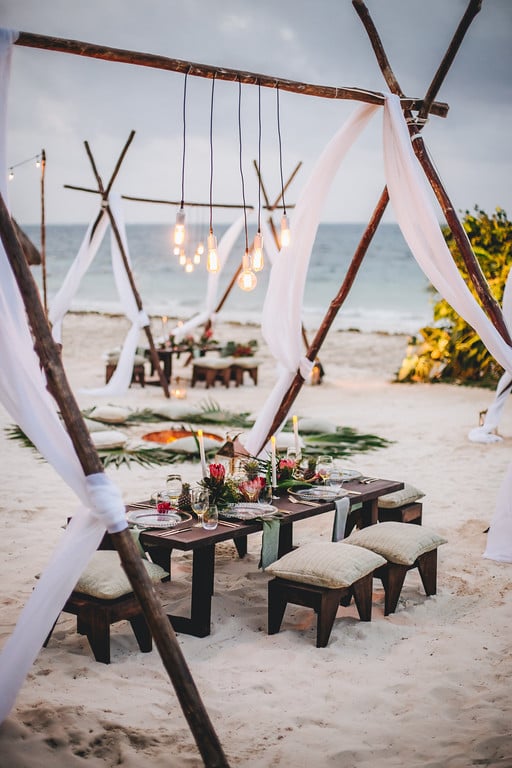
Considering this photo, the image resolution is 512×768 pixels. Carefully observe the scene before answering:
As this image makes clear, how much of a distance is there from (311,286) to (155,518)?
35.8m

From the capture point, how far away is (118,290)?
1082 cm

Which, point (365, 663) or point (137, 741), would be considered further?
point (365, 663)

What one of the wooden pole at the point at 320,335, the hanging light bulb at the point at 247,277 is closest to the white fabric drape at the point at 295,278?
the wooden pole at the point at 320,335

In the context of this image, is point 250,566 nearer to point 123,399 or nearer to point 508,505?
point 508,505

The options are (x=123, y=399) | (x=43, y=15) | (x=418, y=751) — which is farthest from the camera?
(x=43, y=15)

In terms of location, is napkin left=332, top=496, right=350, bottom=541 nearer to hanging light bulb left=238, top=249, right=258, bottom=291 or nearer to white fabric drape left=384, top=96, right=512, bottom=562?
white fabric drape left=384, top=96, right=512, bottom=562

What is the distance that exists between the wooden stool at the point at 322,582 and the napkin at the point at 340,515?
21.2 inches

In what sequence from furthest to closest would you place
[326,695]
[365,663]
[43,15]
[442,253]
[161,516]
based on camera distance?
[43,15], [442,253], [161,516], [365,663], [326,695]

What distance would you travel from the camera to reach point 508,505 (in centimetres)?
543

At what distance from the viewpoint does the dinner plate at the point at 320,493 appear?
490cm

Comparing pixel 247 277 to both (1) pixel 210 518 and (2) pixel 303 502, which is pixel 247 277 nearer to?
(2) pixel 303 502

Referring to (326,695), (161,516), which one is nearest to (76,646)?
(161,516)

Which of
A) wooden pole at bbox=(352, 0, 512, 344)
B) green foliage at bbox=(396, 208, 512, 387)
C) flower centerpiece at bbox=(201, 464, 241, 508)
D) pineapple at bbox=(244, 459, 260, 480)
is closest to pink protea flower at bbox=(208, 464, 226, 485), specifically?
flower centerpiece at bbox=(201, 464, 241, 508)

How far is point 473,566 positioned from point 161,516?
2.08 metres
